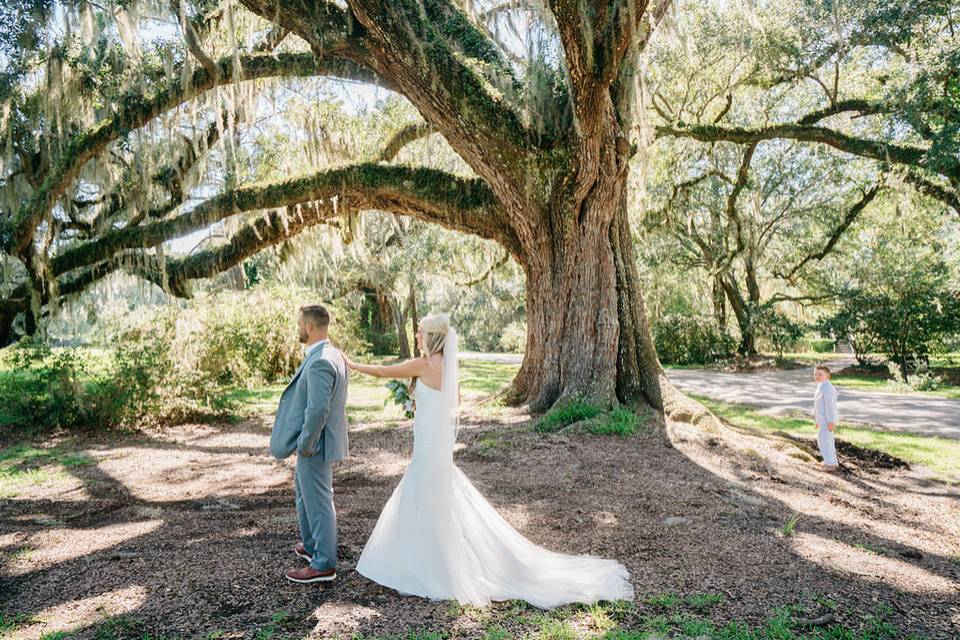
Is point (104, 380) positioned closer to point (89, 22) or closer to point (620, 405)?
point (89, 22)

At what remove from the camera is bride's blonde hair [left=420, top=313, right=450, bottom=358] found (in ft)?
12.3

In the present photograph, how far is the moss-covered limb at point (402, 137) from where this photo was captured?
32.4 ft

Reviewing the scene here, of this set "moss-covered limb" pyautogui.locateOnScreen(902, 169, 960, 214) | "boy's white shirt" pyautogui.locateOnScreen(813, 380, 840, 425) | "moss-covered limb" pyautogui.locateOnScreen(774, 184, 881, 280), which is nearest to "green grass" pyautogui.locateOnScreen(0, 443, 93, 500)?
"boy's white shirt" pyautogui.locateOnScreen(813, 380, 840, 425)

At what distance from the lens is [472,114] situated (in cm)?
712

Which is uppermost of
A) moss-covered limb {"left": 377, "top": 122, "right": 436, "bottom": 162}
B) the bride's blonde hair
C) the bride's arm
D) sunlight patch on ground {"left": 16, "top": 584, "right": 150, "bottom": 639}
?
moss-covered limb {"left": 377, "top": 122, "right": 436, "bottom": 162}

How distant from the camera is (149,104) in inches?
306

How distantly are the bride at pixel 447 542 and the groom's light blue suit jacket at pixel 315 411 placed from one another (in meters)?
0.23

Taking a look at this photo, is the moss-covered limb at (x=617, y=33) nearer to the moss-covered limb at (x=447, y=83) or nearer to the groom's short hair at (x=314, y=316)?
the moss-covered limb at (x=447, y=83)

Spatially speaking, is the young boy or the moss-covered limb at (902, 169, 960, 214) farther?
the moss-covered limb at (902, 169, 960, 214)

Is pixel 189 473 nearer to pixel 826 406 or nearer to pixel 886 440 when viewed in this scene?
pixel 826 406

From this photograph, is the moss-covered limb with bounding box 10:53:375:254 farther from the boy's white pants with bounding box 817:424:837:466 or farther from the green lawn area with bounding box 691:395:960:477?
the green lawn area with bounding box 691:395:960:477

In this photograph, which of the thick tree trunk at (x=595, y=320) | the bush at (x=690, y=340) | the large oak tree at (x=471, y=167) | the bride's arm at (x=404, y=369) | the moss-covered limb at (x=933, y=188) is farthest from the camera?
the bush at (x=690, y=340)

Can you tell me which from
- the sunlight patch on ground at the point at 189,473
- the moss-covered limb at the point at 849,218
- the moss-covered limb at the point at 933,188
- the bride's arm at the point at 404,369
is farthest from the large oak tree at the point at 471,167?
the moss-covered limb at the point at 849,218

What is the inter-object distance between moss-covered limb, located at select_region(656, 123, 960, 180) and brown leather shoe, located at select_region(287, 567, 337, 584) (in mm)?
9335
